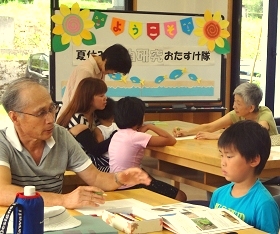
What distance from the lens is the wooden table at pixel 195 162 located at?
142 inches

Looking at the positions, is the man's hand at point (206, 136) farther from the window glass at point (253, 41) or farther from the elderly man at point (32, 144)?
the window glass at point (253, 41)

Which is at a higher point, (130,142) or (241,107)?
(241,107)

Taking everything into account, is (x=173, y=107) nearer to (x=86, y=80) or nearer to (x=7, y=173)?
(x=86, y=80)

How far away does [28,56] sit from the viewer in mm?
6344

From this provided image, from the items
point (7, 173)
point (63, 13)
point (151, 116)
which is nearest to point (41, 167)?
point (7, 173)

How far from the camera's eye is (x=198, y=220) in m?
2.17

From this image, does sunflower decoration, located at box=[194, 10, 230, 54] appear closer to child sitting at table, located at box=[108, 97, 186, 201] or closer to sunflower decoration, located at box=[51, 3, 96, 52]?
sunflower decoration, located at box=[51, 3, 96, 52]

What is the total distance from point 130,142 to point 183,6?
3312 mm

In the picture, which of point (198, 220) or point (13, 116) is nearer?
point (198, 220)

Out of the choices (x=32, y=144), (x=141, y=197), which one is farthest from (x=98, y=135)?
(x=141, y=197)

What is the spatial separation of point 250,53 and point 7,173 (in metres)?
5.40

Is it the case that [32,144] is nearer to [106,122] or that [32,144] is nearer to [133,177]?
[133,177]

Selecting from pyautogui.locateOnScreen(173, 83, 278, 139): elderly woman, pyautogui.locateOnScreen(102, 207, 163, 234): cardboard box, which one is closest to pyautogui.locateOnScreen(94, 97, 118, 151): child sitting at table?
pyautogui.locateOnScreen(173, 83, 278, 139): elderly woman

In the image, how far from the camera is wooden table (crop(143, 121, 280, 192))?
3.61 meters
